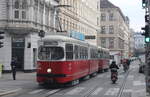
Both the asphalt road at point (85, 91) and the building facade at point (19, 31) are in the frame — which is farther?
the building facade at point (19, 31)

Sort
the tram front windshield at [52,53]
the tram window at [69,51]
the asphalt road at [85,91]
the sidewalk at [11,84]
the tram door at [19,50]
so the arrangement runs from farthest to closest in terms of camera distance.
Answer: the tram door at [19,50] < the tram window at [69,51] < the tram front windshield at [52,53] < the sidewalk at [11,84] < the asphalt road at [85,91]

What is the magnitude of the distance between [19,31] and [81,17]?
105ft

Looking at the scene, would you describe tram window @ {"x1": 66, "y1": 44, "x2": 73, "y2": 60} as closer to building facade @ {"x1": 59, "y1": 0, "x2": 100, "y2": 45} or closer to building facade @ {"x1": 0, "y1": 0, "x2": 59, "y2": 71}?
building facade @ {"x1": 0, "y1": 0, "x2": 59, "y2": 71}

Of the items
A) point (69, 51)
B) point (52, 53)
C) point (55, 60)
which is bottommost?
point (55, 60)

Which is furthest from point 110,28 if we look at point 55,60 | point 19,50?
point 55,60

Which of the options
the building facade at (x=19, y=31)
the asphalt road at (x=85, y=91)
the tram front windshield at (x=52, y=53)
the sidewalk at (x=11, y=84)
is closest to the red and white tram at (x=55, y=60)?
the tram front windshield at (x=52, y=53)

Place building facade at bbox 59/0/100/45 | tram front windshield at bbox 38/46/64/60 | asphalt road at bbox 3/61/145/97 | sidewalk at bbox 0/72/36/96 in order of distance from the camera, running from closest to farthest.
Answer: asphalt road at bbox 3/61/145/97 < sidewalk at bbox 0/72/36/96 < tram front windshield at bbox 38/46/64/60 < building facade at bbox 59/0/100/45

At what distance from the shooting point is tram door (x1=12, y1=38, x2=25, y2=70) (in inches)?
1683

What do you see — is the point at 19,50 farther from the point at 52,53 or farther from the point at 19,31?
the point at 52,53

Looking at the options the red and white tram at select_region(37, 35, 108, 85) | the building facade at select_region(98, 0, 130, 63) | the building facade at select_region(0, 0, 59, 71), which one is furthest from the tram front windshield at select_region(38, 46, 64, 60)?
the building facade at select_region(98, 0, 130, 63)

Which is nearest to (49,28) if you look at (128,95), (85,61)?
(85,61)

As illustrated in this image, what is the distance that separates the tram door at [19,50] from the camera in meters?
Result: 42.7

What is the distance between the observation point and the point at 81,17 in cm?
7338

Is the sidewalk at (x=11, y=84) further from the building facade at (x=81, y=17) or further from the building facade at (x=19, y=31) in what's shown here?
the building facade at (x=81, y=17)
